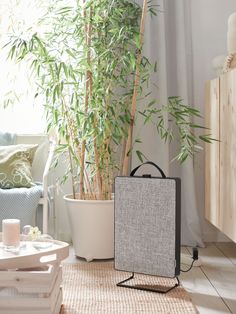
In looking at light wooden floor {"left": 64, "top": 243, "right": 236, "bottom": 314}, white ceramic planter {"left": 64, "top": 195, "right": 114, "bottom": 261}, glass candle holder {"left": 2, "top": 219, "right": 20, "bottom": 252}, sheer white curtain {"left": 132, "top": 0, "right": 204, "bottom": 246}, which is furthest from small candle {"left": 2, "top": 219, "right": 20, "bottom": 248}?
sheer white curtain {"left": 132, "top": 0, "right": 204, "bottom": 246}

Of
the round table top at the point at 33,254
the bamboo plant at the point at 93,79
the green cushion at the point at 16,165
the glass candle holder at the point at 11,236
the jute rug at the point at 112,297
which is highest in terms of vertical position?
the bamboo plant at the point at 93,79

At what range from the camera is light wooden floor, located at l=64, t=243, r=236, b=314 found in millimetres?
2199

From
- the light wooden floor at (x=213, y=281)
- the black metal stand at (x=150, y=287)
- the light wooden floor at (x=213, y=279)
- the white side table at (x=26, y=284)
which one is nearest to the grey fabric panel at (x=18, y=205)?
the light wooden floor at (x=213, y=279)

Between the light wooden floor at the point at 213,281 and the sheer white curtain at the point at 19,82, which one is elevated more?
the sheer white curtain at the point at 19,82

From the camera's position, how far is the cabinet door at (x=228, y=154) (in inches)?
100

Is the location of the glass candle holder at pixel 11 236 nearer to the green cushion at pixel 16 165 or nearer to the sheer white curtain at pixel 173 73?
the green cushion at pixel 16 165

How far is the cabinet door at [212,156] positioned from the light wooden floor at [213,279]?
206mm

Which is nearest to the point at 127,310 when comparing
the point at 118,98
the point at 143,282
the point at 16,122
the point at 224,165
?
the point at 143,282

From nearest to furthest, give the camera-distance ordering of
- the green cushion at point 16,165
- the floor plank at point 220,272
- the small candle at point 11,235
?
1. the small candle at point 11,235
2. the floor plank at point 220,272
3. the green cushion at point 16,165

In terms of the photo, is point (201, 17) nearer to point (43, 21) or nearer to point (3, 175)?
point (43, 21)

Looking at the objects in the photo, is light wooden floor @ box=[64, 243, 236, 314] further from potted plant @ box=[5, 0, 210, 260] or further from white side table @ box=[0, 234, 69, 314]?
white side table @ box=[0, 234, 69, 314]

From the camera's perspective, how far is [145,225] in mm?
2355

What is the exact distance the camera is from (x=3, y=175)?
3162 millimetres

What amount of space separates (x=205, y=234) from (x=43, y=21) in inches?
64.4
